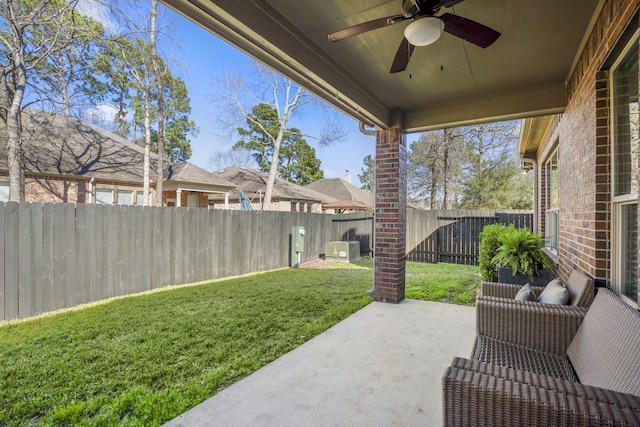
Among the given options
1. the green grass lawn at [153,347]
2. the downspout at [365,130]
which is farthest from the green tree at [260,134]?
the green grass lawn at [153,347]

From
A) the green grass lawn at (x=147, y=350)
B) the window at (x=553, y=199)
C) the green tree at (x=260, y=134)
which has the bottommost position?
the green grass lawn at (x=147, y=350)

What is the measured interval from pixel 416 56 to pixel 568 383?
2.80 meters

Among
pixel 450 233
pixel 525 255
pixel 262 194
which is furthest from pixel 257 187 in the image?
pixel 525 255

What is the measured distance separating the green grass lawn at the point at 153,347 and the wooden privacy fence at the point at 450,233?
11.9 ft

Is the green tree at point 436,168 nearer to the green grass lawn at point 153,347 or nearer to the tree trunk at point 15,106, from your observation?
the green grass lawn at point 153,347

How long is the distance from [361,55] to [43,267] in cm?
489

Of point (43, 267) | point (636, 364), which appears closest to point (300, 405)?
point (636, 364)

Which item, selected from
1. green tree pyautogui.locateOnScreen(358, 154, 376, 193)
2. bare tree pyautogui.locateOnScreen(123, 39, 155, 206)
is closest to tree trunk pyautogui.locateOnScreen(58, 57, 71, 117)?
bare tree pyautogui.locateOnScreen(123, 39, 155, 206)

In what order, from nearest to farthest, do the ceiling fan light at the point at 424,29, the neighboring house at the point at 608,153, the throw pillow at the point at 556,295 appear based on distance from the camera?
the ceiling fan light at the point at 424,29
the neighboring house at the point at 608,153
the throw pillow at the point at 556,295

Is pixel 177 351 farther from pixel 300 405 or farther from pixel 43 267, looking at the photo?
pixel 43 267

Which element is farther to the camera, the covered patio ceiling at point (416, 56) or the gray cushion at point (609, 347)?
the covered patio ceiling at point (416, 56)

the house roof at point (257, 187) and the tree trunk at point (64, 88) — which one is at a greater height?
the tree trunk at point (64, 88)

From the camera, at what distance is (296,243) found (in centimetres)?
836

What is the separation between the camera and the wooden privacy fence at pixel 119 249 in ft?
13.4
